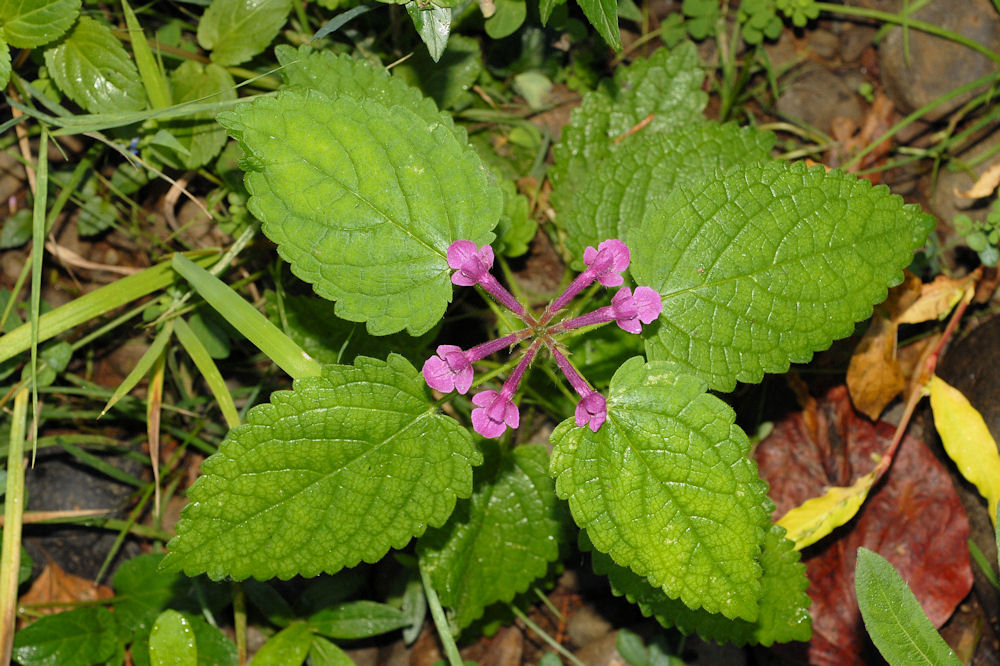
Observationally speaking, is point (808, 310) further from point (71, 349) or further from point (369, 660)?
point (71, 349)

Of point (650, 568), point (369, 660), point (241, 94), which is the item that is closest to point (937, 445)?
point (650, 568)

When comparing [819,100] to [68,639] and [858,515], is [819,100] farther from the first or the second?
[68,639]

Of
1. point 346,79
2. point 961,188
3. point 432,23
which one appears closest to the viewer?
point 432,23

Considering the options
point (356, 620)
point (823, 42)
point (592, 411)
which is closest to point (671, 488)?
point (592, 411)

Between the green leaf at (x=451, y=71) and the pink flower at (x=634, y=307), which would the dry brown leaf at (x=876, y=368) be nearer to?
the pink flower at (x=634, y=307)

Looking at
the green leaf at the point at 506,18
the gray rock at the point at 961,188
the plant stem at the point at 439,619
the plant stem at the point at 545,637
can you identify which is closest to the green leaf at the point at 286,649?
the plant stem at the point at 439,619
